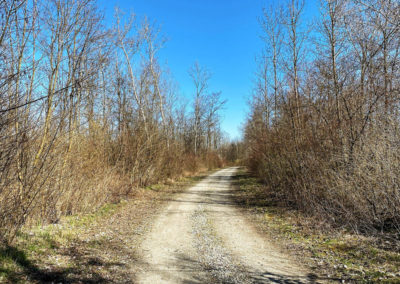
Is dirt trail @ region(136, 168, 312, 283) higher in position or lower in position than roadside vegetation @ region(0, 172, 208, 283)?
lower

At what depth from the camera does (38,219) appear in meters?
6.38

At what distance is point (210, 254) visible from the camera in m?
5.36

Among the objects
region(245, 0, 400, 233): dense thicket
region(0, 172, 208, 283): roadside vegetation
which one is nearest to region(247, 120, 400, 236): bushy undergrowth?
region(245, 0, 400, 233): dense thicket

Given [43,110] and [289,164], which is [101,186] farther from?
[289,164]

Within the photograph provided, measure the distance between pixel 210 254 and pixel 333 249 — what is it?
293 cm

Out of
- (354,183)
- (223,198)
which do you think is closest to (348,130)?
(354,183)

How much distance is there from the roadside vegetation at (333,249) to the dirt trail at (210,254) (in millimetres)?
468

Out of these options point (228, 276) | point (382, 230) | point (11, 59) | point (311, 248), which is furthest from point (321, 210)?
point (11, 59)

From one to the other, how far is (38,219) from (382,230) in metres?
9.15

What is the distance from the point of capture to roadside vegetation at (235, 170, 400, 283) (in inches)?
170

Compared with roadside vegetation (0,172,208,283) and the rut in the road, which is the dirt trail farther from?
roadside vegetation (0,172,208,283)

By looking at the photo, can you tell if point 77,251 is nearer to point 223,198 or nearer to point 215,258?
point 215,258

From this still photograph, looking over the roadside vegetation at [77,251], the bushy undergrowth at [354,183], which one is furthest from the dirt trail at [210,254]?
the bushy undergrowth at [354,183]

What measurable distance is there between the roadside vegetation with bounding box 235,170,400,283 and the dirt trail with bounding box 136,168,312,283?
47 cm
